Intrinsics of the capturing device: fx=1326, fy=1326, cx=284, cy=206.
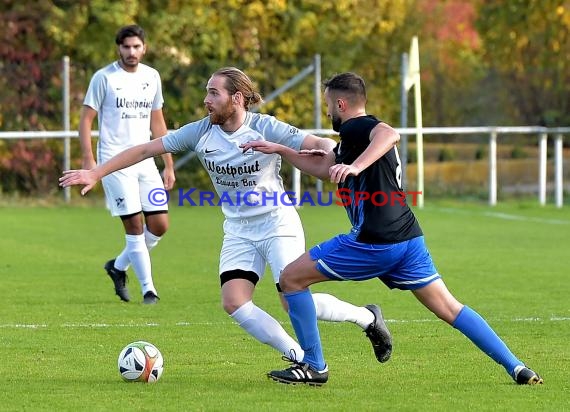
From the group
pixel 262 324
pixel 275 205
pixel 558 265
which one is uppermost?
pixel 275 205

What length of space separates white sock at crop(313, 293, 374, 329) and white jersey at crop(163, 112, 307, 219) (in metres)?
0.58

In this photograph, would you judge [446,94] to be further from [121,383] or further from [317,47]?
[121,383]

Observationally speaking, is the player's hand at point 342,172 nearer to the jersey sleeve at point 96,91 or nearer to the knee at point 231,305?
the knee at point 231,305

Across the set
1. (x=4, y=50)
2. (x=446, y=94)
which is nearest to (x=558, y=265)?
(x=4, y=50)

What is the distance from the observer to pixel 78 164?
22781 millimetres

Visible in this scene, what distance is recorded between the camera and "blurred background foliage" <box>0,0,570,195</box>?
2347 cm

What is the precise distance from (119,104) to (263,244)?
402cm

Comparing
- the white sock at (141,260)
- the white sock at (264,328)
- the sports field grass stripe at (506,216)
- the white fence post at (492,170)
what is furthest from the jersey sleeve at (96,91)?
the white fence post at (492,170)

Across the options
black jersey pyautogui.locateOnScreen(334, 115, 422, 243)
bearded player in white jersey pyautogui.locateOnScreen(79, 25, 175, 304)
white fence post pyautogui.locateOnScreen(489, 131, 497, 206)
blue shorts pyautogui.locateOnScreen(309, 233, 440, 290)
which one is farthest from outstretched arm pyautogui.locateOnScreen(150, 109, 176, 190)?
white fence post pyautogui.locateOnScreen(489, 131, 497, 206)

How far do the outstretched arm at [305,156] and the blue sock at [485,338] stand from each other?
1.01 metres

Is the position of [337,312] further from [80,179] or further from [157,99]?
[157,99]

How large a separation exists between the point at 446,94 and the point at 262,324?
25527 millimetres

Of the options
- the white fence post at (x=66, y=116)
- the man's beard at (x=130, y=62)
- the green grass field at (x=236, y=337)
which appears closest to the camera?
the green grass field at (x=236, y=337)

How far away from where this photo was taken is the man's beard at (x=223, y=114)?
23.4 feet
